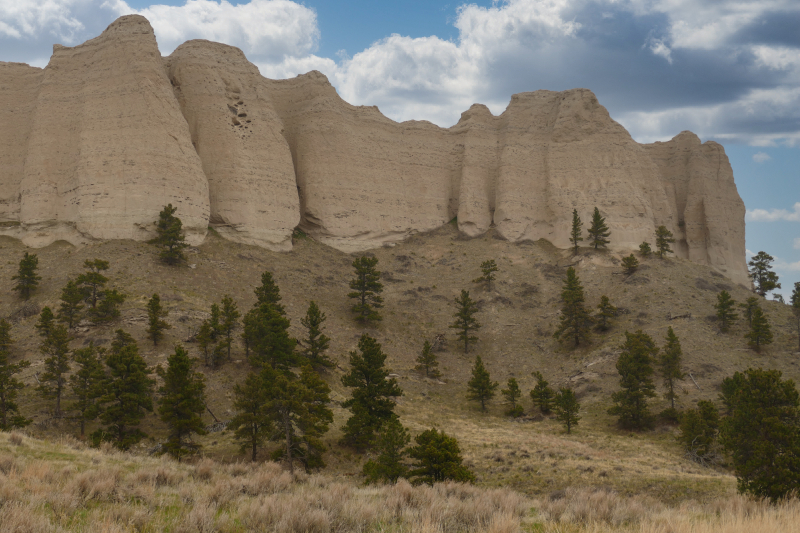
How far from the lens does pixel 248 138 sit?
62.7 metres

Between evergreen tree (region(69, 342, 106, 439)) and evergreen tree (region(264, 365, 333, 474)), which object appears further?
evergreen tree (region(69, 342, 106, 439))

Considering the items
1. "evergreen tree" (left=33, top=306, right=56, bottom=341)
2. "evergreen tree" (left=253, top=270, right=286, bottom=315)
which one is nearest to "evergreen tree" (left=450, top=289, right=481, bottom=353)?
"evergreen tree" (left=253, top=270, right=286, bottom=315)

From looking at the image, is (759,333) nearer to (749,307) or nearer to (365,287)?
(749,307)

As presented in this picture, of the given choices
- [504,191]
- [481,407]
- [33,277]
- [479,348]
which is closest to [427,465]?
[481,407]

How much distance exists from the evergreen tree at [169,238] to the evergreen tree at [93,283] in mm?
6831

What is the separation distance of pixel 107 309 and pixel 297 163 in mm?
38054

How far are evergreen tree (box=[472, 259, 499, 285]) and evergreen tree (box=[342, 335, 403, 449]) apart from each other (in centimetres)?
2977

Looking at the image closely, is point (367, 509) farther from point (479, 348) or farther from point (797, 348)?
point (797, 348)

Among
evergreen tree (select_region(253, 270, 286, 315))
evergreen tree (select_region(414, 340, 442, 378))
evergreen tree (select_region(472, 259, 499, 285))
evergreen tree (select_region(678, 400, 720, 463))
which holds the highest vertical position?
evergreen tree (select_region(472, 259, 499, 285))

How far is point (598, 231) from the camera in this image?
6425 cm

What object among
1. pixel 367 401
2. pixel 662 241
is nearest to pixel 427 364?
pixel 367 401

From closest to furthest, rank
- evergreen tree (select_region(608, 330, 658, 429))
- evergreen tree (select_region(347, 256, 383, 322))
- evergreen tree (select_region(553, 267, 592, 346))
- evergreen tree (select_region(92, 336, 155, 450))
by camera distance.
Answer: evergreen tree (select_region(92, 336, 155, 450))
evergreen tree (select_region(608, 330, 658, 429))
evergreen tree (select_region(553, 267, 592, 346))
evergreen tree (select_region(347, 256, 383, 322))

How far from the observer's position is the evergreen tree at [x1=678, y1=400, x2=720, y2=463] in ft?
98.9

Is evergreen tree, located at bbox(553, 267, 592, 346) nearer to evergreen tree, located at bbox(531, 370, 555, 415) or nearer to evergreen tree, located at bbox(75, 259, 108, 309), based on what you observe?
evergreen tree, located at bbox(531, 370, 555, 415)
